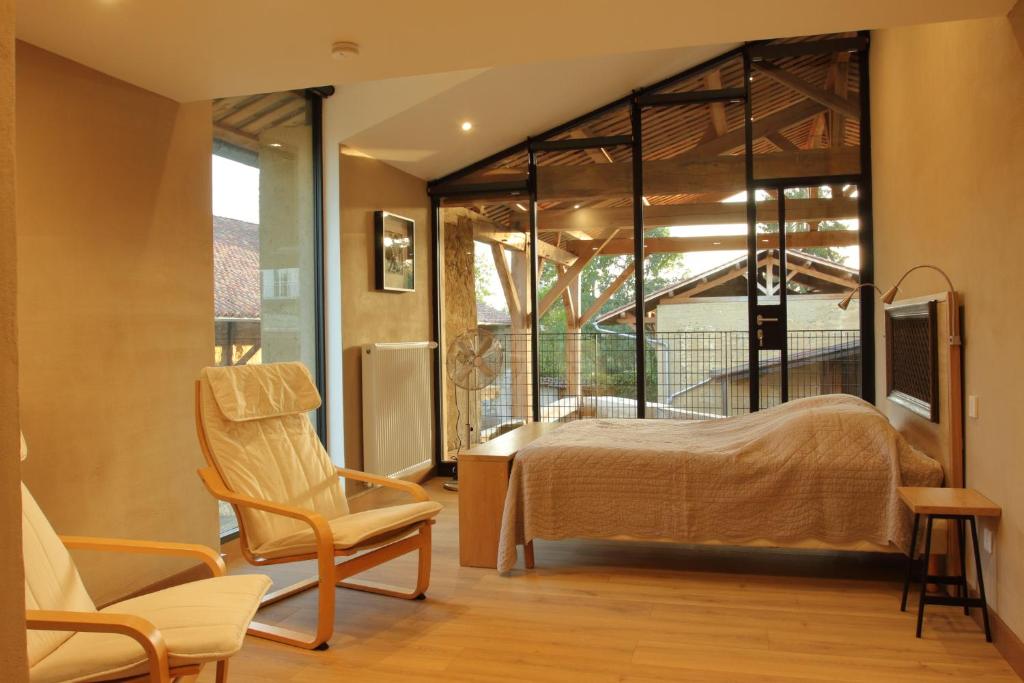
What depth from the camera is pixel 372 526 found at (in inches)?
125

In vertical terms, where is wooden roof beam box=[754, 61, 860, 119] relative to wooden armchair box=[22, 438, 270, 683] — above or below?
above

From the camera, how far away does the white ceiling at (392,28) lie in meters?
2.72

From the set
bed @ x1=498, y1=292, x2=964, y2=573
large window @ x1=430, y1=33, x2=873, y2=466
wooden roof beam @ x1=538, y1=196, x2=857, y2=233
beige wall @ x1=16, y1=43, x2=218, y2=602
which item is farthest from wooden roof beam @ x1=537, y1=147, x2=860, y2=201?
beige wall @ x1=16, y1=43, x2=218, y2=602

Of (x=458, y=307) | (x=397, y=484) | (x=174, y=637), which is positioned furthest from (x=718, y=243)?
(x=174, y=637)

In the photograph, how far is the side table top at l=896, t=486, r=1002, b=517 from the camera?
2.86 meters

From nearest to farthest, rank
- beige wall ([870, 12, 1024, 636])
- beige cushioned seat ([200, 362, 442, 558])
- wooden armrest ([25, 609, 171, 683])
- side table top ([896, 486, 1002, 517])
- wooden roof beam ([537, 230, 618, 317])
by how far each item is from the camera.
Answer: wooden armrest ([25, 609, 171, 683]) → beige wall ([870, 12, 1024, 636]) → side table top ([896, 486, 1002, 517]) → beige cushioned seat ([200, 362, 442, 558]) → wooden roof beam ([537, 230, 618, 317])

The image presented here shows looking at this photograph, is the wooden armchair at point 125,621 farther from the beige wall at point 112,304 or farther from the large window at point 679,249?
the large window at point 679,249

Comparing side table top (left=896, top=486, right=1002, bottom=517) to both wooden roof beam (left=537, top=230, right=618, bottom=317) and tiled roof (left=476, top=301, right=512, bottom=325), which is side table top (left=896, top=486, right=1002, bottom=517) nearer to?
wooden roof beam (left=537, top=230, right=618, bottom=317)

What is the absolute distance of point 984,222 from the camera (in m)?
2.96

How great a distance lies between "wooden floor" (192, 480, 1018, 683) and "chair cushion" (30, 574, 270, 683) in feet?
1.99

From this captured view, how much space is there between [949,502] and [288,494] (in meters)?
2.67

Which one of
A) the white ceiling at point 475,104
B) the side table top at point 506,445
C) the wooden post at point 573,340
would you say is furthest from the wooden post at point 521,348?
the side table top at point 506,445

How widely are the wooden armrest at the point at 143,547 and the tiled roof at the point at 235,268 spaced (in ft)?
6.14

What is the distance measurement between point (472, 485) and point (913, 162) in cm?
285
